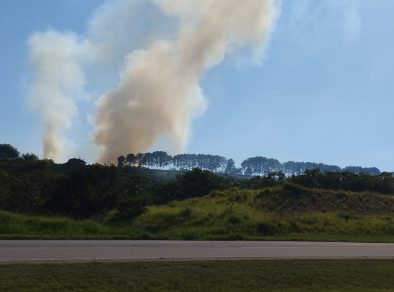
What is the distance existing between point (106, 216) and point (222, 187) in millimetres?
26601

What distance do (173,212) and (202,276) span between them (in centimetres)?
2109

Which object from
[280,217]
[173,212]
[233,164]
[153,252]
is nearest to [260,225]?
[280,217]

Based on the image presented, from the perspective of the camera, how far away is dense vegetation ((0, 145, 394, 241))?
22.5 meters

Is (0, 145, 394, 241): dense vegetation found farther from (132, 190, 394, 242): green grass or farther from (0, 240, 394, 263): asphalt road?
(0, 240, 394, 263): asphalt road

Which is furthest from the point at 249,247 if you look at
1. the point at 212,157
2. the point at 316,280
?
the point at 212,157

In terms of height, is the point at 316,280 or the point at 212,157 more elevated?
the point at 212,157

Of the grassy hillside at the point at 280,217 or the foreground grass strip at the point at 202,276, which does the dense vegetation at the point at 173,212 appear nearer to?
the grassy hillside at the point at 280,217

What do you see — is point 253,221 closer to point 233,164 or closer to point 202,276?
point 202,276

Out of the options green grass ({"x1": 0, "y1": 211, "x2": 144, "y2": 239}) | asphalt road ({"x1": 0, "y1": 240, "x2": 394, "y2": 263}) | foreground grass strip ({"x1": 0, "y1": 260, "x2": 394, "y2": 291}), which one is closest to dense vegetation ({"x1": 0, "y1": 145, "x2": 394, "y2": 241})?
green grass ({"x1": 0, "y1": 211, "x2": 144, "y2": 239})

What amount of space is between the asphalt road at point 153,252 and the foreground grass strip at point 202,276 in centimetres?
110

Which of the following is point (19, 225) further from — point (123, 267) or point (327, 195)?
point (327, 195)

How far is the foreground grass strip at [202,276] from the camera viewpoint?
9.83m

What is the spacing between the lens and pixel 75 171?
36375 millimetres

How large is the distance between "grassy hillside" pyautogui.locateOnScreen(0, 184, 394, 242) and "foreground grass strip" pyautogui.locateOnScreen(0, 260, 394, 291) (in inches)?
295
